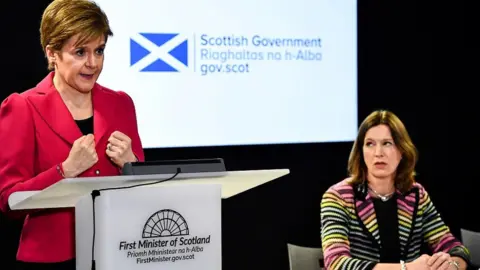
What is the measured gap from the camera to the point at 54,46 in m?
2.57

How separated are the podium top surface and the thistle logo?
7.92 feet

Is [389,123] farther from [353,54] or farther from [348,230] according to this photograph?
[353,54]

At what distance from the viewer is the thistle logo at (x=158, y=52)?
4730mm

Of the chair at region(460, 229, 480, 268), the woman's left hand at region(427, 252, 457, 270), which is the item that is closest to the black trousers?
the woman's left hand at region(427, 252, 457, 270)

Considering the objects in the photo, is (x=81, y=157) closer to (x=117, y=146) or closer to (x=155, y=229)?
(x=117, y=146)

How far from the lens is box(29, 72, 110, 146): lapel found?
8.53ft

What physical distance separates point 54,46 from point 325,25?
2.95 metres

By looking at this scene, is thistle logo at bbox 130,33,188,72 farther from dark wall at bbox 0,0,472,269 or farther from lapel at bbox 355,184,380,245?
lapel at bbox 355,184,380,245

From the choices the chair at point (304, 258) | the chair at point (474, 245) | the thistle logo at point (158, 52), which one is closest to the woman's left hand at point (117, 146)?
the chair at point (304, 258)

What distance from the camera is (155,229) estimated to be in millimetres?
2199

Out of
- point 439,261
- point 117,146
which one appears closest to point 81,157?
point 117,146

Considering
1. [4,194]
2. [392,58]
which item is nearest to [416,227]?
[392,58]

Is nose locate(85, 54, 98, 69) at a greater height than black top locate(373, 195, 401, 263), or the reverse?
nose locate(85, 54, 98, 69)

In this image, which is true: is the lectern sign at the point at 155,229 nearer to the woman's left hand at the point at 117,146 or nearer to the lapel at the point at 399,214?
the woman's left hand at the point at 117,146
